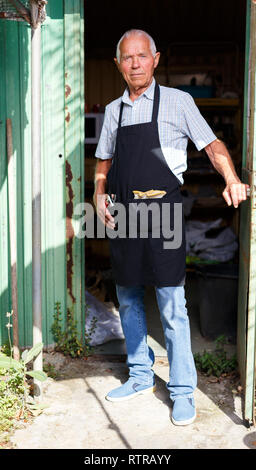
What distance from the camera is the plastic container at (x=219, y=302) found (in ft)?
14.2

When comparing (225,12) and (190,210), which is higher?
(225,12)

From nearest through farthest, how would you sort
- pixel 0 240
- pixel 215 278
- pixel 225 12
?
pixel 0 240
pixel 215 278
pixel 225 12

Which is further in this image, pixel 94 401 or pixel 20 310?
pixel 20 310

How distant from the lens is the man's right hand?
10.6 ft

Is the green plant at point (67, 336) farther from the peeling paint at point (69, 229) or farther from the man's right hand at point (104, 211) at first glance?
the man's right hand at point (104, 211)

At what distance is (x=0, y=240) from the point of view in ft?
12.9

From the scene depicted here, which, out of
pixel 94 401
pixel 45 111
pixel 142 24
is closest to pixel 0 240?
pixel 45 111

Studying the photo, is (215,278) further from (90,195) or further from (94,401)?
(90,195)

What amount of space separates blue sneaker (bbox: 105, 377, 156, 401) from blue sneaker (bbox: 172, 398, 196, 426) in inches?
12.4

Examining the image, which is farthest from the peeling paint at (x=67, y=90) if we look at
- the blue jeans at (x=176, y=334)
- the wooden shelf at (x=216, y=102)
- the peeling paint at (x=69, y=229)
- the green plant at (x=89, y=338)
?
the wooden shelf at (x=216, y=102)

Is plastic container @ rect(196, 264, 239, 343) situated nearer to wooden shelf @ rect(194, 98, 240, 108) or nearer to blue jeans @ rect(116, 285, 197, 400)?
blue jeans @ rect(116, 285, 197, 400)

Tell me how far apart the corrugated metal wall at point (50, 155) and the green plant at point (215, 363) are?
89cm

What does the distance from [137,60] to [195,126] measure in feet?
1.64

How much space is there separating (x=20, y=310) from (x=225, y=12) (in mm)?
4624
